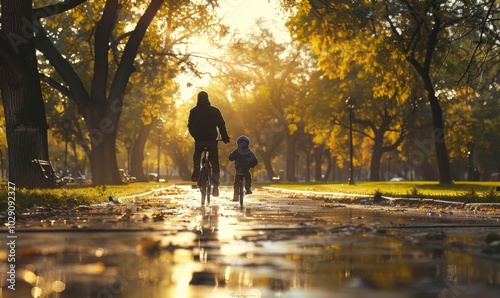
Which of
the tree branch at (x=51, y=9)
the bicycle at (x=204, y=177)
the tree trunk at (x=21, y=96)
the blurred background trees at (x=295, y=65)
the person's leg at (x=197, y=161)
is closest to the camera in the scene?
the person's leg at (x=197, y=161)

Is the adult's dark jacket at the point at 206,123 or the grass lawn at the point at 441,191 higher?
the adult's dark jacket at the point at 206,123

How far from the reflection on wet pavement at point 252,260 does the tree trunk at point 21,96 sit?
452 inches

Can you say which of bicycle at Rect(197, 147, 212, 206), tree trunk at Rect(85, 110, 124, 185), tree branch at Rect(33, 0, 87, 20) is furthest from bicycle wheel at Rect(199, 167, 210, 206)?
tree trunk at Rect(85, 110, 124, 185)

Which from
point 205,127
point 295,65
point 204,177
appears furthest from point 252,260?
point 295,65

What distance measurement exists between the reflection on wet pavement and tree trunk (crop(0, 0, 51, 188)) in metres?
11.5

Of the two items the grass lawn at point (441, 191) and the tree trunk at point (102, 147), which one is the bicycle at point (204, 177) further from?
the tree trunk at point (102, 147)

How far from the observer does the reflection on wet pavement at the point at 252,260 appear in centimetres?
591

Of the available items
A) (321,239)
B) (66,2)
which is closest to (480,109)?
(66,2)

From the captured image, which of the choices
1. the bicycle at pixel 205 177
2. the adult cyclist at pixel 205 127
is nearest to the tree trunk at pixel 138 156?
the bicycle at pixel 205 177

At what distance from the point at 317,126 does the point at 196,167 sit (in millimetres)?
51985

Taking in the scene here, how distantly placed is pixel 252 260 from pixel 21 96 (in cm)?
1753

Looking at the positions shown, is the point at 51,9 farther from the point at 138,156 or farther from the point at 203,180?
the point at 138,156

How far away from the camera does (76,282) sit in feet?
20.3

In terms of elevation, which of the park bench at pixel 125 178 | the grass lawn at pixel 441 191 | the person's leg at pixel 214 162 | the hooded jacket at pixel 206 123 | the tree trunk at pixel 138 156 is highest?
the tree trunk at pixel 138 156
